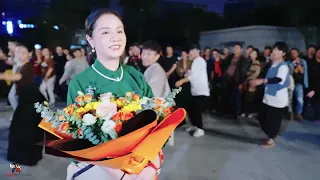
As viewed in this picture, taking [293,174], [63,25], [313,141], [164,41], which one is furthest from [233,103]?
[63,25]

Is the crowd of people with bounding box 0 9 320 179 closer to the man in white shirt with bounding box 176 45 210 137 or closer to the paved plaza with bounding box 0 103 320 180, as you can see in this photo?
the man in white shirt with bounding box 176 45 210 137

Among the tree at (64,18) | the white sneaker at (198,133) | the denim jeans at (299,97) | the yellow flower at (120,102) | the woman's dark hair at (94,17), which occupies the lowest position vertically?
the white sneaker at (198,133)

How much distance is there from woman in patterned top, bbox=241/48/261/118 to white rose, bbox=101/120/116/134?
6087mm

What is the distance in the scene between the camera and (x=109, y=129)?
5.54ft

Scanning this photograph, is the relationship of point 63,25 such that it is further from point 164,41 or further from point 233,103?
point 233,103

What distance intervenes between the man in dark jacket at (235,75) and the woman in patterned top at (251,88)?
112 millimetres

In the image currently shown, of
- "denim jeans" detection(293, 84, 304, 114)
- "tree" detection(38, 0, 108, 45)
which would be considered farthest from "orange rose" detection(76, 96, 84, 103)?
"tree" detection(38, 0, 108, 45)

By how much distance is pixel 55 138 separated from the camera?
181cm

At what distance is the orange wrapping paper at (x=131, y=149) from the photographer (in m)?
1.64

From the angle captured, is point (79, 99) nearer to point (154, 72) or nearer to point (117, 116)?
point (117, 116)

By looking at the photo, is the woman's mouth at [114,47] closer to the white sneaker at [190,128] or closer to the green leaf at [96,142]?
the green leaf at [96,142]

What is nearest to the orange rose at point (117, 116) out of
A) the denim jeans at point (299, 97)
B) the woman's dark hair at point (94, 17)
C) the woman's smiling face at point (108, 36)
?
the woman's smiling face at point (108, 36)

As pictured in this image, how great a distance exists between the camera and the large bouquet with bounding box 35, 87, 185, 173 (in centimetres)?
165

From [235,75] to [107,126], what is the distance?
6.31 m
